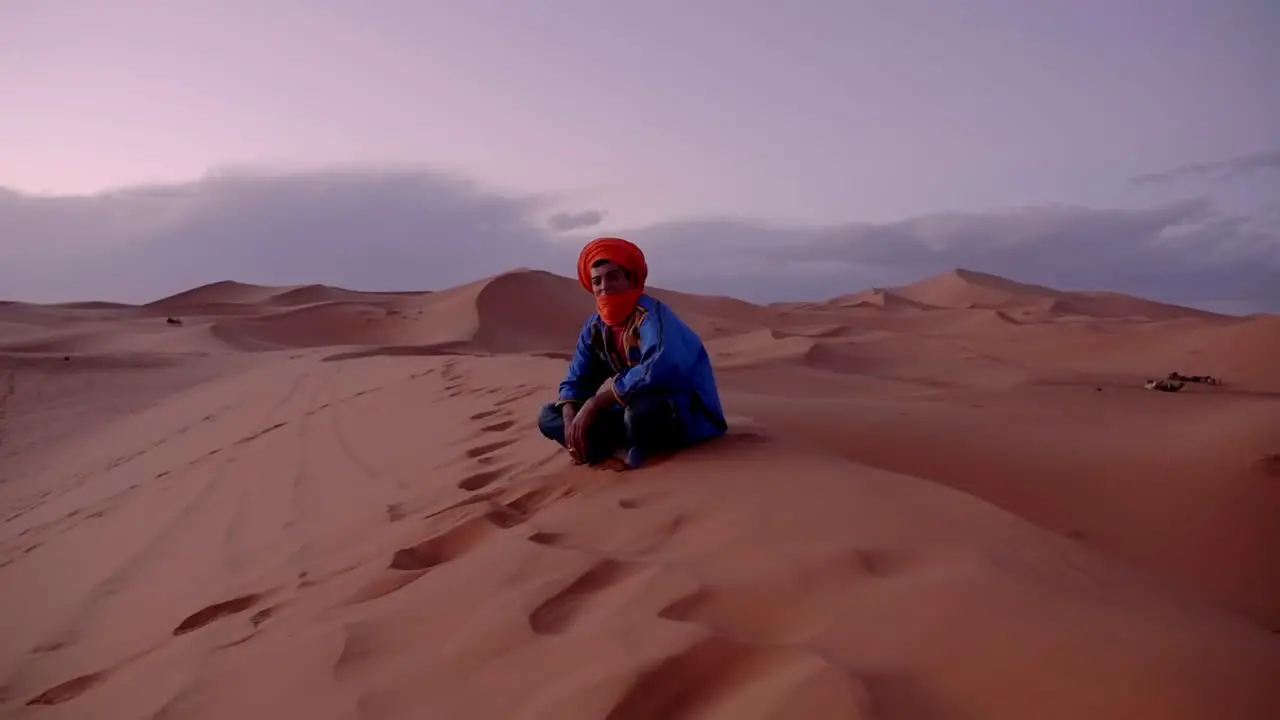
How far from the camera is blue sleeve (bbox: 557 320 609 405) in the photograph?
157 inches

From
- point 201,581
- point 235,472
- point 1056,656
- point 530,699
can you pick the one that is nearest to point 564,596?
point 530,699

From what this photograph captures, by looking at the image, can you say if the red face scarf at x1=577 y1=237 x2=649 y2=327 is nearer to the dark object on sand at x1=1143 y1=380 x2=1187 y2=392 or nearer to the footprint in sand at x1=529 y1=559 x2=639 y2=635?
the footprint in sand at x1=529 y1=559 x2=639 y2=635

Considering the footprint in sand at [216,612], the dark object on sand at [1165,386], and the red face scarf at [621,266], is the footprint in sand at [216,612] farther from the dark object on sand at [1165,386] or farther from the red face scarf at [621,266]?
the dark object on sand at [1165,386]

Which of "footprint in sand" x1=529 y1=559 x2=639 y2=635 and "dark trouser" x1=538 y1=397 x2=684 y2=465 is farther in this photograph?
"dark trouser" x1=538 y1=397 x2=684 y2=465

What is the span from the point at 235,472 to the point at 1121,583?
16.3 feet

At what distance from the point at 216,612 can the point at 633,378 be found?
1.66 meters

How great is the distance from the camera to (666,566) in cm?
246

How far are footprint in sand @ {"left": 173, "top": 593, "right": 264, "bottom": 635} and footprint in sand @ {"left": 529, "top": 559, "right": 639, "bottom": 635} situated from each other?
1.19m

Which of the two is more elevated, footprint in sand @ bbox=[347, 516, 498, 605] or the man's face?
the man's face

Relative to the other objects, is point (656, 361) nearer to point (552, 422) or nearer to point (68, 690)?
point (552, 422)

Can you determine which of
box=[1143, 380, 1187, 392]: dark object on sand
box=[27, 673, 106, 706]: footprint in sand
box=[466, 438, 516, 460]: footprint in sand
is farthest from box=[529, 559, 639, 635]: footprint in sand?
box=[1143, 380, 1187, 392]: dark object on sand

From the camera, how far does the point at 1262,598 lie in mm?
3014

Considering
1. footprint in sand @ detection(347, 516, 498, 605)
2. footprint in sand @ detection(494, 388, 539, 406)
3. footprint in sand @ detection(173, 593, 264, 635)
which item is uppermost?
footprint in sand @ detection(494, 388, 539, 406)

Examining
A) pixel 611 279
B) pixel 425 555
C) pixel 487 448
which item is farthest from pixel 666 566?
pixel 487 448
